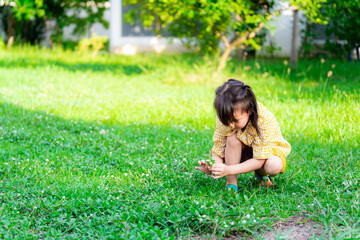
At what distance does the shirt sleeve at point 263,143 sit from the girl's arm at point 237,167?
45mm

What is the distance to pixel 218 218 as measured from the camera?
2.37 m

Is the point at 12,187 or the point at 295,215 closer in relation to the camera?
the point at 295,215

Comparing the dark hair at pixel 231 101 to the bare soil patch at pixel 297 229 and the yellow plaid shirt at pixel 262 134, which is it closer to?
the yellow plaid shirt at pixel 262 134

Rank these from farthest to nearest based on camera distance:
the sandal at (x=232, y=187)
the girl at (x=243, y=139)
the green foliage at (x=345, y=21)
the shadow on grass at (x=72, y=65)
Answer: the shadow on grass at (x=72, y=65) < the green foliage at (x=345, y=21) < the sandal at (x=232, y=187) < the girl at (x=243, y=139)

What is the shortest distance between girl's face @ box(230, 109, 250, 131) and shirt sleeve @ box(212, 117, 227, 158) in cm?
18

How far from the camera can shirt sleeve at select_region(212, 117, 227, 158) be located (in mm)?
2805

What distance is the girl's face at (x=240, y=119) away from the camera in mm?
2539

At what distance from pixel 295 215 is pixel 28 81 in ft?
17.5

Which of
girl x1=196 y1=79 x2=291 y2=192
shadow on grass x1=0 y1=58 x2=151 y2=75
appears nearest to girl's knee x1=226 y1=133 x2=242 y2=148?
girl x1=196 y1=79 x2=291 y2=192

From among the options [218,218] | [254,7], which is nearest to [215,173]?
[218,218]

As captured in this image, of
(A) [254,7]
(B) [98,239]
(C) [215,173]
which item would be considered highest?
(A) [254,7]

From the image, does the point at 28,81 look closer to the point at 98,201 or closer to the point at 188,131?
the point at 188,131

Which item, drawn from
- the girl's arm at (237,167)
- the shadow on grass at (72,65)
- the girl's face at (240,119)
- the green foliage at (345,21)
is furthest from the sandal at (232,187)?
the shadow on grass at (72,65)

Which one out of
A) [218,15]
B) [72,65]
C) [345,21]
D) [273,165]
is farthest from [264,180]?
[72,65]
